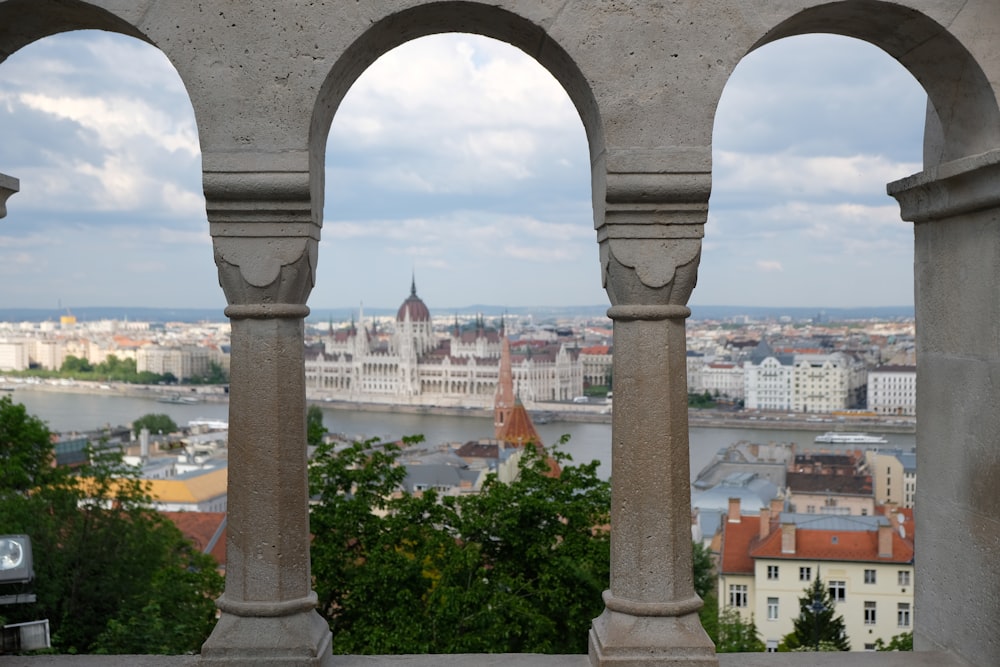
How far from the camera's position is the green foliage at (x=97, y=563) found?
33.4ft

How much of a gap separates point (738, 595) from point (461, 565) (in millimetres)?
15680

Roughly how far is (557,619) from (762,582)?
15.0 metres

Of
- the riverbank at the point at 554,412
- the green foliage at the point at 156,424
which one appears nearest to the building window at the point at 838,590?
the riverbank at the point at 554,412

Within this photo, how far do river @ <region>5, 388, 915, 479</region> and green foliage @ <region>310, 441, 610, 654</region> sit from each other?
30347 mm

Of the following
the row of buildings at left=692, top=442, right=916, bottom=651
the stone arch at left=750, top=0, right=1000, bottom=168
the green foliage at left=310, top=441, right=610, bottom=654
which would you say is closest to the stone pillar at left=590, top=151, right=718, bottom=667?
the stone arch at left=750, top=0, right=1000, bottom=168

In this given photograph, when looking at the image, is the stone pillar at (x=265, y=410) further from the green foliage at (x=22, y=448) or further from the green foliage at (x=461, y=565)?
the green foliage at (x=22, y=448)

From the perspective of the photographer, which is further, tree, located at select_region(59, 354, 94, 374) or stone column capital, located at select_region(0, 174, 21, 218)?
tree, located at select_region(59, 354, 94, 374)

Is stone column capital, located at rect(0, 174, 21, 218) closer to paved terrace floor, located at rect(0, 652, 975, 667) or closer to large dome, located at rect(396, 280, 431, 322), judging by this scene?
paved terrace floor, located at rect(0, 652, 975, 667)

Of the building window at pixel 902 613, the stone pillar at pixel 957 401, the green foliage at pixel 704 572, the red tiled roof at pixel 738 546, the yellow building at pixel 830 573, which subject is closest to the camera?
the stone pillar at pixel 957 401

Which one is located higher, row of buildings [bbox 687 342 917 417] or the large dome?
the large dome

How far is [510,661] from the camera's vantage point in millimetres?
2898

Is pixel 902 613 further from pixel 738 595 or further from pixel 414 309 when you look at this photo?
pixel 414 309

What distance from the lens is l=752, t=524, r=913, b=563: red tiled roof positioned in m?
21.0

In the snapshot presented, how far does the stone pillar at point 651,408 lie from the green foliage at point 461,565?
16.6ft
